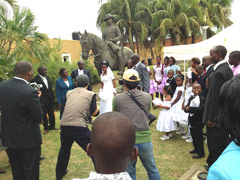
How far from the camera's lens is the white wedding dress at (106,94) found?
247 inches

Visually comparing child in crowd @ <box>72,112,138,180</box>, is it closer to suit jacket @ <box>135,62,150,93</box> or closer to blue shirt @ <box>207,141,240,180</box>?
blue shirt @ <box>207,141,240,180</box>

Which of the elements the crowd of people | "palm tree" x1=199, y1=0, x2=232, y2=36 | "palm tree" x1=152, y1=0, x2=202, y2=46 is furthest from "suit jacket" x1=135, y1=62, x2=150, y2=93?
"palm tree" x1=199, y1=0, x2=232, y2=36

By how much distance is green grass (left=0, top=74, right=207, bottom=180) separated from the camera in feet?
12.5

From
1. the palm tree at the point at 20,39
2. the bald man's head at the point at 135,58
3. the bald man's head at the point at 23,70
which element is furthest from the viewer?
the bald man's head at the point at 135,58

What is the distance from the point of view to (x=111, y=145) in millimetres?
1178

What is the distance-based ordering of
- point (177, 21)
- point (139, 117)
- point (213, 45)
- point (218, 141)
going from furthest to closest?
point (177, 21) < point (213, 45) < point (218, 141) < point (139, 117)

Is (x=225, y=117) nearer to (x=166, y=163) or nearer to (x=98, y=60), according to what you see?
(x=166, y=163)

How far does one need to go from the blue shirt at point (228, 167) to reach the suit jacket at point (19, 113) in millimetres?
2400

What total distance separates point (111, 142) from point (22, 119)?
202cm

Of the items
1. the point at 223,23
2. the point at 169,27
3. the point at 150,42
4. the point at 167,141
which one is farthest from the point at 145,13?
the point at 167,141

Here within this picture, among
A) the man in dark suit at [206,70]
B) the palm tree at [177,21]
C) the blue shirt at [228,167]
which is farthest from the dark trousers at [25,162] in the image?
the palm tree at [177,21]

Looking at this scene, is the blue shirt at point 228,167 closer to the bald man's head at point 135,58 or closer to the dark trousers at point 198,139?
the dark trousers at point 198,139

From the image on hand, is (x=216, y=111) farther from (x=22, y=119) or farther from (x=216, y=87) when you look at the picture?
(x=22, y=119)

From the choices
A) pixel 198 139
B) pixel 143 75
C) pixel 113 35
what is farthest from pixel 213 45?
pixel 198 139
